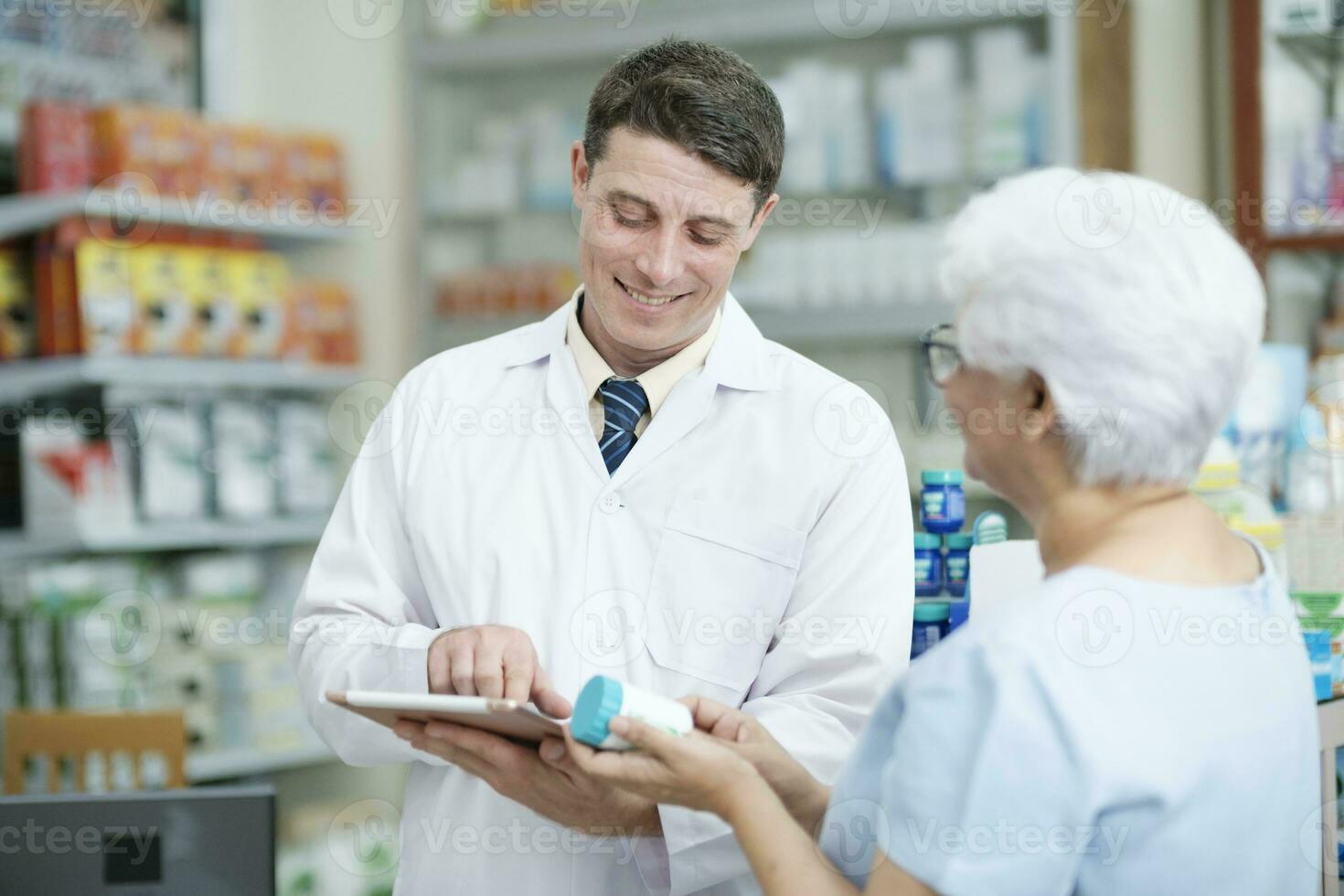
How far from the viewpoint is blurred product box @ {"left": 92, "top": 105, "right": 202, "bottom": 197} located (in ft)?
12.2

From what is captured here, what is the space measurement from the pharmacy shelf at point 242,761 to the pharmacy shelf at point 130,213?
4.89 ft

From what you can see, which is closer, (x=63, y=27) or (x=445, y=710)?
(x=445, y=710)

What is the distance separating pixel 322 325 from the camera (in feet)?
14.1

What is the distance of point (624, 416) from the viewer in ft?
5.96

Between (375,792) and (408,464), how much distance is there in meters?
2.88

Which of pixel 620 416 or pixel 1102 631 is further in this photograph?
pixel 620 416

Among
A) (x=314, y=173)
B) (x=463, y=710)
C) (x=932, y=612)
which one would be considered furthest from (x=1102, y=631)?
(x=314, y=173)

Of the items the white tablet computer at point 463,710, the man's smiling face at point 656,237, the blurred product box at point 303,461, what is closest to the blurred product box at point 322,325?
the blurred product box at point 303,461

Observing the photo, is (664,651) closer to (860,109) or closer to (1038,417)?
(1038,417)

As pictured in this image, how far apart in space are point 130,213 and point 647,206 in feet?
8.09

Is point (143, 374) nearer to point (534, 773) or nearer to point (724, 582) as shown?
point (724, 582)

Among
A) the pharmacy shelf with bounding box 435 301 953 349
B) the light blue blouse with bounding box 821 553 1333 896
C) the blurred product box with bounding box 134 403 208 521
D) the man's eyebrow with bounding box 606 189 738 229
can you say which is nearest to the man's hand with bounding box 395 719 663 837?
the light blue blouse with bounding box 821 553 1333 896

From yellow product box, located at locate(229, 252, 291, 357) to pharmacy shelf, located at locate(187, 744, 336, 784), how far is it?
1.17 meters

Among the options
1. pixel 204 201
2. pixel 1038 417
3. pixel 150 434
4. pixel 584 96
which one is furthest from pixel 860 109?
pixel 1038 417
